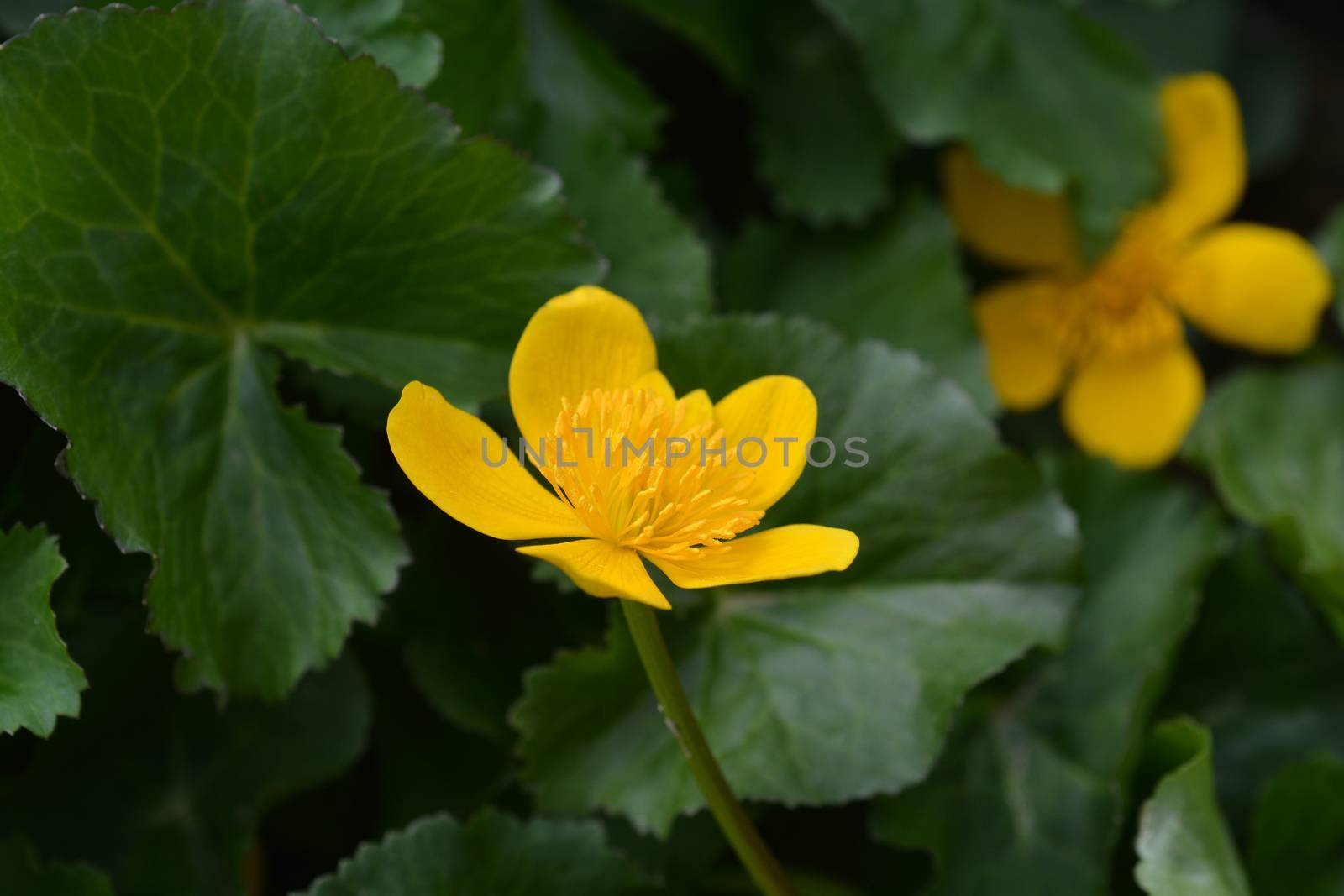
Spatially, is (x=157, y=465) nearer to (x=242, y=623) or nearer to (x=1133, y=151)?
(x=242, y=623)

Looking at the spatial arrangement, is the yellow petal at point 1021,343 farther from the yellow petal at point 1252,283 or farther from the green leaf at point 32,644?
the green leaf at point 32,644

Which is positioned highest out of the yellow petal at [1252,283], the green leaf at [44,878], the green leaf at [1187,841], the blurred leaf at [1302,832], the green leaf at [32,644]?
the green leaf at [32,644]

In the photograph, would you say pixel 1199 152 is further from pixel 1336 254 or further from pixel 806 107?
pixel 806 107

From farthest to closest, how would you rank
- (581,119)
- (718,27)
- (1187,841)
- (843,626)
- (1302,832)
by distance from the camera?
(718,27) → (581,119) → (1302,832) → (843,626) → (1187,841)

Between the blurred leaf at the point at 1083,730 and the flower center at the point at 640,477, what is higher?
the flower center at the point at 640,477

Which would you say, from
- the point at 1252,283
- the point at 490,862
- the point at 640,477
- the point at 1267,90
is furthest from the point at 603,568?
the point at 1267,90

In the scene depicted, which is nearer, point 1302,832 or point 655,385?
point 655,385

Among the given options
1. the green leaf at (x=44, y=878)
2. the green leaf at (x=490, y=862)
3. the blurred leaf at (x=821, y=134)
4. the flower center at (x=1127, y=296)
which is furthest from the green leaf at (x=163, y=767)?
the flower center at (x=1127, y=296)

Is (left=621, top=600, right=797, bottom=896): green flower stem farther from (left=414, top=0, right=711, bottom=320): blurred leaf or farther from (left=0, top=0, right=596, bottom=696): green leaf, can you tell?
(left=414, top=0, right=711, bottom=320): blurred leaf
